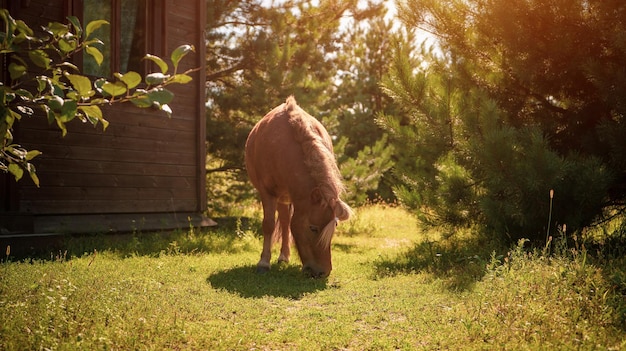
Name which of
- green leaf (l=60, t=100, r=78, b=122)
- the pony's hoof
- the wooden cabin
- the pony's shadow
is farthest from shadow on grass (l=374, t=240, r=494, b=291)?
green leaf (l=60, t=100, r=78, b=122)

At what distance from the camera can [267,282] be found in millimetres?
6285

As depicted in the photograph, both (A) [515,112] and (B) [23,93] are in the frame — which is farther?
(A) [515,112]

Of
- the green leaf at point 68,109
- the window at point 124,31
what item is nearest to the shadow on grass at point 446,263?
the green leaf at point 68,109

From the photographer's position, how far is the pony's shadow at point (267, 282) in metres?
5.73

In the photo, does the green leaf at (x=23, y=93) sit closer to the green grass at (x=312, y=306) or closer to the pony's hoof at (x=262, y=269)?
the green grass at (x=312, y=306)

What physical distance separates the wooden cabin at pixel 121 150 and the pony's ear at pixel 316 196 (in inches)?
149

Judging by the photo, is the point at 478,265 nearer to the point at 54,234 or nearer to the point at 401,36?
the point at 401,36

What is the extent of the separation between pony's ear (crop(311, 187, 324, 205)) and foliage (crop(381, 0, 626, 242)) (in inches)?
78.1

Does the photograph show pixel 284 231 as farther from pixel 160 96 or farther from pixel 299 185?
pixel 160 96

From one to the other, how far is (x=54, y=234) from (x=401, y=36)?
5.65 m

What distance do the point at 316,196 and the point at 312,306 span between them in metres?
1.50

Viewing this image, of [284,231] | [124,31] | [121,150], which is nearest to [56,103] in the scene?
[284,231]

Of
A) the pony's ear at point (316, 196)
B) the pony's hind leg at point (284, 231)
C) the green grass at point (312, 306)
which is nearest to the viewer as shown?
the green grass at point (312, 306)

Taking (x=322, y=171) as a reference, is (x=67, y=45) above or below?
above
